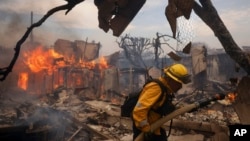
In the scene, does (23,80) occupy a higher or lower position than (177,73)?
lower

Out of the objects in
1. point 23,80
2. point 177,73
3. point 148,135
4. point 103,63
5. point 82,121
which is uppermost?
point 103,63

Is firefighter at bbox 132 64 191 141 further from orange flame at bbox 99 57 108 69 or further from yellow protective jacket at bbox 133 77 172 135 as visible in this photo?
orange flame at bbox 99 57 108 69

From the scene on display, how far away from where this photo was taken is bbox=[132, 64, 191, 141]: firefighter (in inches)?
164

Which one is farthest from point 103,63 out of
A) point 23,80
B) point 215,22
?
point 215,22

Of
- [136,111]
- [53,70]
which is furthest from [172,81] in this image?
[53,70]

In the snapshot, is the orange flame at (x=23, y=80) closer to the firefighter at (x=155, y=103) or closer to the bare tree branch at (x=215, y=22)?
the firefighter at (x=155, y=103)

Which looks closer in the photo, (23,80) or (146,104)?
(146,104)

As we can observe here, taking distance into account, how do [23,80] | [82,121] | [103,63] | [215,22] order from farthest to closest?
[103,63], [23,80], [82,121], [215,22]

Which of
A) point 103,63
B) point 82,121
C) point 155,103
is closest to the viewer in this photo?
point 155,103

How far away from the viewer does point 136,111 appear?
165 inches

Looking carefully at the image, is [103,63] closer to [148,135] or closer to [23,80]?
[23,80]

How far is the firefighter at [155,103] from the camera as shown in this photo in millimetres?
4168

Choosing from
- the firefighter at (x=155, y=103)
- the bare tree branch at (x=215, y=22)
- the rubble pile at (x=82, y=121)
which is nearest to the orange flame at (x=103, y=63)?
the rubble pile at (x=82, y=121)

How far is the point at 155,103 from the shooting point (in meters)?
4.27
